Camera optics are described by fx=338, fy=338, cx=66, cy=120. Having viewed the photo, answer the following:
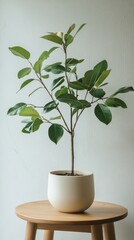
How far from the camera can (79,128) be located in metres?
1.51

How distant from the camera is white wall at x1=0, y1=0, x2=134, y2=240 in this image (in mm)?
1471

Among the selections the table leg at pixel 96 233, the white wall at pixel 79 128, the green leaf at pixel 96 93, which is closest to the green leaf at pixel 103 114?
the green leaf at pixel 96 93

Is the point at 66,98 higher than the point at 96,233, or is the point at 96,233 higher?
the point at 66,98

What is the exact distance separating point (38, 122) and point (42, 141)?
0.92 feet

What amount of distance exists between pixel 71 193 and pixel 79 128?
394 mm

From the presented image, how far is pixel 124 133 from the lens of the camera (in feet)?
4.81

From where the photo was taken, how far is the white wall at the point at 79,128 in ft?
4.83

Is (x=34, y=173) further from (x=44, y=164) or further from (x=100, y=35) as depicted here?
(x=100, y=35)

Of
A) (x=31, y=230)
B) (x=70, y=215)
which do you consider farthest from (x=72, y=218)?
(x=31, y=230)

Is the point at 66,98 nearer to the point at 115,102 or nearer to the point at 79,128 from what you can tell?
the point at 115,102

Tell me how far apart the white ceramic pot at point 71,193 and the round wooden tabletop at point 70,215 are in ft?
0.09

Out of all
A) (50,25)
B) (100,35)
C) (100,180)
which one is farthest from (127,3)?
(100,180)

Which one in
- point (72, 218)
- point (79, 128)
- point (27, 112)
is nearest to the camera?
point (72, 218)

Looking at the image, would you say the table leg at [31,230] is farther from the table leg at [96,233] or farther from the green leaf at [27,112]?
the green leaf at [27,112]
